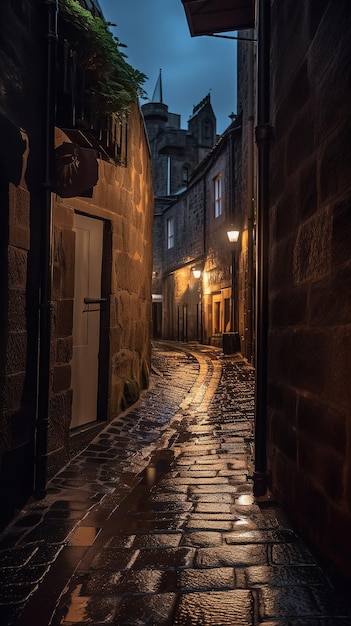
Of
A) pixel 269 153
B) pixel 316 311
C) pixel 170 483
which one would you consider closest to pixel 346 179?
pixel 316 311

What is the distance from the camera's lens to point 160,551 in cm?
255

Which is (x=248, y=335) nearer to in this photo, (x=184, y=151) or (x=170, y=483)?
(x=170, y=483)

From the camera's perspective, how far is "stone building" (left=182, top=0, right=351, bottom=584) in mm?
2203

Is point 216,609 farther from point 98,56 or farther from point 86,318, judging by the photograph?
point 98,56

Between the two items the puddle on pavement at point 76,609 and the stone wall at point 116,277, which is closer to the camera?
the puddle on pavement at point 76,609

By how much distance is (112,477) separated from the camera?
3.95 meters

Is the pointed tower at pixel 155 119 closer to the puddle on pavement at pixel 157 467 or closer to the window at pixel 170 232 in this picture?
the window at pixel 170 232

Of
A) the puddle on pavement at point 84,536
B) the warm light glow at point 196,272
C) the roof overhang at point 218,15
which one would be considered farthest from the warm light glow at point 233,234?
the puddle on pavement at point 84,536

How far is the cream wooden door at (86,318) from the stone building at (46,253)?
1 cm

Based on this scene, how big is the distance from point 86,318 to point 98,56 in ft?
8.65

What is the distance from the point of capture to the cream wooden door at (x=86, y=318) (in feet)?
16.3

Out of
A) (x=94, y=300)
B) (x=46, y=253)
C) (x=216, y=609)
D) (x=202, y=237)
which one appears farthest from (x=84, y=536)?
(x=202, y=237)

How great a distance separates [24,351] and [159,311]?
74.6 ft

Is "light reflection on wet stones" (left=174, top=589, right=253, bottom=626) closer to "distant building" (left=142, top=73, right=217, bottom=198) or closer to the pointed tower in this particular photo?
"distant building" (left=142, top=73, right=217, bottom=198)
